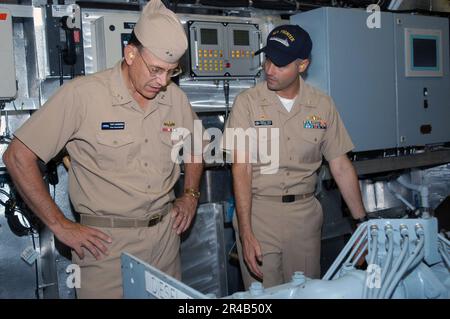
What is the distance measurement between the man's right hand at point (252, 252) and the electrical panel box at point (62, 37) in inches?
47.4

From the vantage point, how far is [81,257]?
187 centimetres

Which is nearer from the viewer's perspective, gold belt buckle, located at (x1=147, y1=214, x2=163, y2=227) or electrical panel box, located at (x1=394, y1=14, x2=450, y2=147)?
gold belt buckle, located at (x1=147, y1=214, x2=163, y2=227)

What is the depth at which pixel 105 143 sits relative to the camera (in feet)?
6.18

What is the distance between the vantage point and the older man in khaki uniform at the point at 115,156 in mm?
1795

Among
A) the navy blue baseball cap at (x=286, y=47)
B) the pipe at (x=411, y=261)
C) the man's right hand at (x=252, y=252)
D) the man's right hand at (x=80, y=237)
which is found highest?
the navy blue baseball cap at (x=286, y=47)

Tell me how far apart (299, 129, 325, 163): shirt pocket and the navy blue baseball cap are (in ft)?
1.12

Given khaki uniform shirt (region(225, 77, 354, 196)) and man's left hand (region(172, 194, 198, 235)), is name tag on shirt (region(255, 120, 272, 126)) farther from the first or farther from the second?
man's left hand (region(172, 194, 198, 235))

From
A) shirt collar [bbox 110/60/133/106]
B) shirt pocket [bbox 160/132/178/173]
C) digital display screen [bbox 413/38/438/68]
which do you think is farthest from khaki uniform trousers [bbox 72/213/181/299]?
digital display screen [bbox 413/38/438/68]

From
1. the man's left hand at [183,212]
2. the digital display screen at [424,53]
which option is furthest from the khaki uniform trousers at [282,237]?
the digital display screen at [424,53]

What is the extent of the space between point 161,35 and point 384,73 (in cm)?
185

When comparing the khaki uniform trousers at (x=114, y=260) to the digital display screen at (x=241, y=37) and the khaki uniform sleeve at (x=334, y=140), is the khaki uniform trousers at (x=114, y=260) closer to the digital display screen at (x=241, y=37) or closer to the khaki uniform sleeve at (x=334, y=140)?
the khaki uniform sleeve at (x=334, y=140)

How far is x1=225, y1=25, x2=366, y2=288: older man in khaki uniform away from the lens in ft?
7.35
